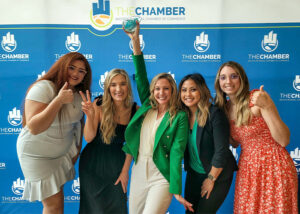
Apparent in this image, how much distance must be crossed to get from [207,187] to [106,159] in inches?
35.8

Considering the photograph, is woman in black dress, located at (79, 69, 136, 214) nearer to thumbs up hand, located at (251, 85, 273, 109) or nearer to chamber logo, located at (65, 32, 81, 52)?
thumbs up hand, located at (251, 85, 273, 109)

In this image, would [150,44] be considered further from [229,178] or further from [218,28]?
[229,178]

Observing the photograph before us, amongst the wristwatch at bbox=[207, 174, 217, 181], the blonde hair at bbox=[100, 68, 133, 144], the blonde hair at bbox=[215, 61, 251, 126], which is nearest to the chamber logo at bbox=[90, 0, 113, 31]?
the blonde hair at bbox=[100, 68, 133, 144]

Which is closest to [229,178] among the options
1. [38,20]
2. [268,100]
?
[268,100]

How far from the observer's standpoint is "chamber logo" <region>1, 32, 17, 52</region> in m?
3.11

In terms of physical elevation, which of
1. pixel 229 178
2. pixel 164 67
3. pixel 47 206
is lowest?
pixel 47 206

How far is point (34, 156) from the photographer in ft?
6.31

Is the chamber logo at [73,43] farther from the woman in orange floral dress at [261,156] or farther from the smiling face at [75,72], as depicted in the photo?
the woman in orange floral dress at [261,156]

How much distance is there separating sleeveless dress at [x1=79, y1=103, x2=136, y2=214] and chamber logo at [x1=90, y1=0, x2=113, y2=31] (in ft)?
5.53

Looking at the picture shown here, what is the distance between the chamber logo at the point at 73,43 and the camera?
10.1ft

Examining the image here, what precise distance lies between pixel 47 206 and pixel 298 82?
3380mm

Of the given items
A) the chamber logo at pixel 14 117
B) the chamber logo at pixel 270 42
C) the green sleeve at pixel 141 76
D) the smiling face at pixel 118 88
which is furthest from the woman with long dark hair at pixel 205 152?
the chamber logo at pixel 14 117

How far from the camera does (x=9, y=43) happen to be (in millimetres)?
3113

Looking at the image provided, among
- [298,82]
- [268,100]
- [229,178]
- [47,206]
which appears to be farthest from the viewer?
[298,82]
